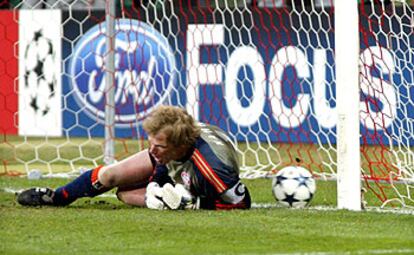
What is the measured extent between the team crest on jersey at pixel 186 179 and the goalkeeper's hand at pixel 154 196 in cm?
14

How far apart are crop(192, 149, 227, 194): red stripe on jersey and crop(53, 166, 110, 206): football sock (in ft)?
2.09

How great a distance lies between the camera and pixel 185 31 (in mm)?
11117

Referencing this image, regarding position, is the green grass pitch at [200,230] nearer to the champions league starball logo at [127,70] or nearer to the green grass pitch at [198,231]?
the green grass pitch at [198,231]

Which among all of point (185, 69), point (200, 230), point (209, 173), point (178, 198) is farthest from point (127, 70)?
point (200, 230)

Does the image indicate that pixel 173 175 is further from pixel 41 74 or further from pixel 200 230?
pixel 41 74

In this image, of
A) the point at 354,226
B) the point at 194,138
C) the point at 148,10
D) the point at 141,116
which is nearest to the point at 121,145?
the point at 141,116

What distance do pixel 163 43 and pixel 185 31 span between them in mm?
228

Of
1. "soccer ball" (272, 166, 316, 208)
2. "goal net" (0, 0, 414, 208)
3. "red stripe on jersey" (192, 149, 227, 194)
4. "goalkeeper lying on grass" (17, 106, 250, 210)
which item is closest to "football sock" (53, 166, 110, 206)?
"goalkeeper lying on grass" (17, 106, 250, 210)

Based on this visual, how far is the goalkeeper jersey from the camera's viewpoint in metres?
6.80

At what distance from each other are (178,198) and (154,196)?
0.18 m

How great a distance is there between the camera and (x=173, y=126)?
6.80 metres

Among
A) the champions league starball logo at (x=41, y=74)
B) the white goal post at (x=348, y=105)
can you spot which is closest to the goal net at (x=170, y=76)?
the champions league starball logo at (x=41, y=74)

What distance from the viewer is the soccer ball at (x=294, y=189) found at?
732cm

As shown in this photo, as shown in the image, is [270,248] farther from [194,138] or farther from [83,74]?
[83,74]
